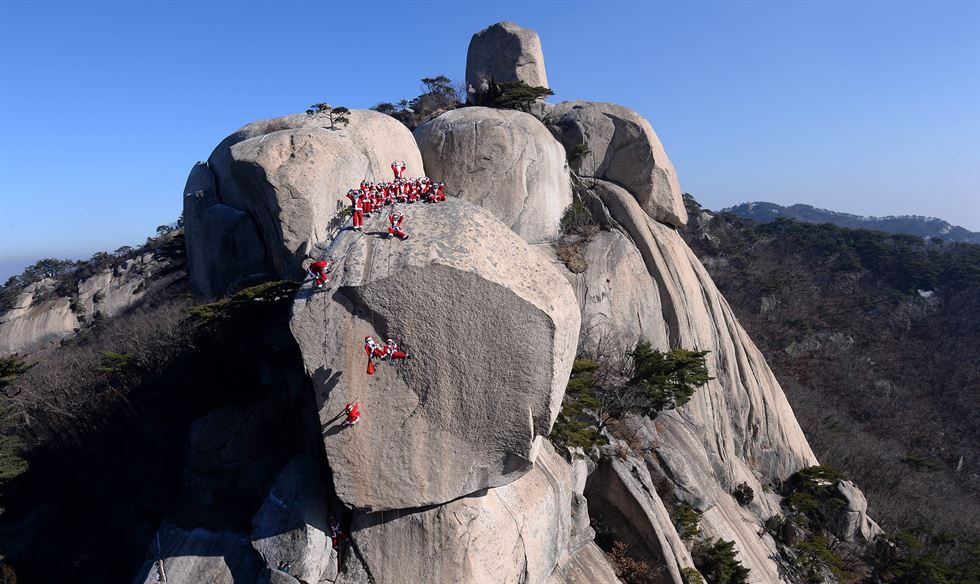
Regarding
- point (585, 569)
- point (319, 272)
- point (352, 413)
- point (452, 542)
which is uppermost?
point (319, 272)

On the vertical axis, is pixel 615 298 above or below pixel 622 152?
below

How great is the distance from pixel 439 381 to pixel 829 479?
16308 millimetres

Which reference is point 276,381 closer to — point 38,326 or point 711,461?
point 711,461

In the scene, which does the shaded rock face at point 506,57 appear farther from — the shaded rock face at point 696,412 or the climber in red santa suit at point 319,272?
the climber in red santa suit at point 319,272

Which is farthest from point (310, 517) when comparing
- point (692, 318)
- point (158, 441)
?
point (692, 318)

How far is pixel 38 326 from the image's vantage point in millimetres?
34125

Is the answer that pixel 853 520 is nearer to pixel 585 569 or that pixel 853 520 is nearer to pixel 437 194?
pixel 585 569

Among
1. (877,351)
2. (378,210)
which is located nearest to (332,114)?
(378,210)

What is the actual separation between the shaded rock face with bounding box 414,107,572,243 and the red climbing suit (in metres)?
10.0

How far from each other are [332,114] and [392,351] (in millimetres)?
9371

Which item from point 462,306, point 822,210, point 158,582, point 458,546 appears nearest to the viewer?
Result: point 462,306

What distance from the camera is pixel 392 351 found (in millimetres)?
6812

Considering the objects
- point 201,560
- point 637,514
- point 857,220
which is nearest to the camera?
point 201,560

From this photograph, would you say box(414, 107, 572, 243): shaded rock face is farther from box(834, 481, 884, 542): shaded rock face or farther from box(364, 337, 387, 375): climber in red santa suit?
box(834, 481, 884, 542): shaded rock face
